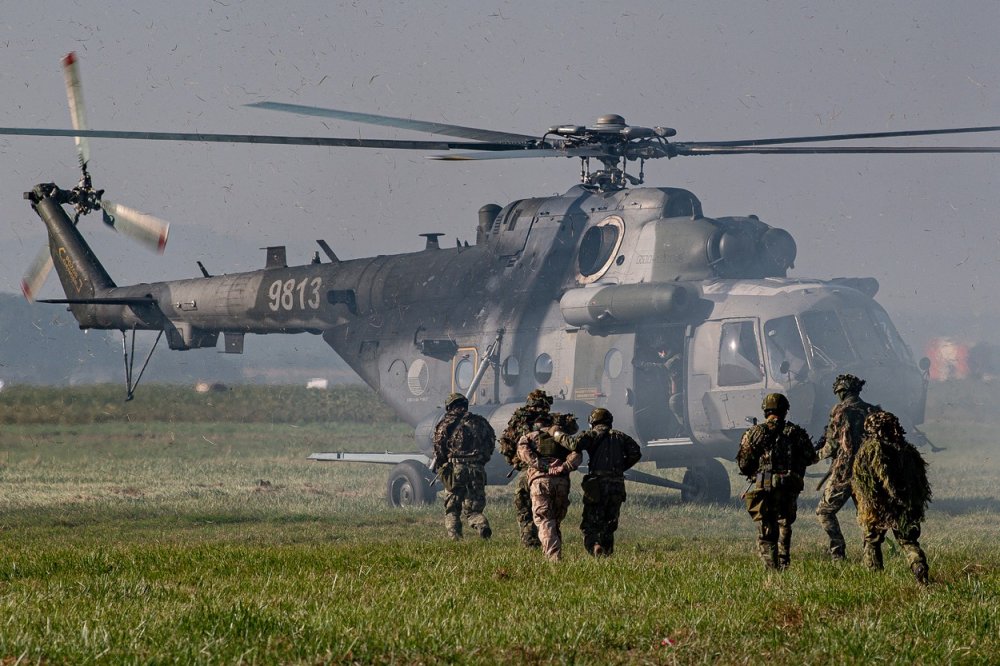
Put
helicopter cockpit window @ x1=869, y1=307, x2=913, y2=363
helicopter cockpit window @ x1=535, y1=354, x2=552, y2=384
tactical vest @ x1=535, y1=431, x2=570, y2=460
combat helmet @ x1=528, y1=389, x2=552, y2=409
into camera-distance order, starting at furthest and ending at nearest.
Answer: helicopter cockpit window @ x1=535, y1=354, x2=552, y2=384
helicopter cockpit window @ x1=869, y1=307, x2=913, y2=363
combat helmet @ x1=528, y1=389, x2=552, y2=409
tactical vest @ x1=535, y1=431, x2=570, y2=460

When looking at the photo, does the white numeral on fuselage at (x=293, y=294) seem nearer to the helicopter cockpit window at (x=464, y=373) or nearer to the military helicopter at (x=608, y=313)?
the military helicopter at (x=608, y=313)

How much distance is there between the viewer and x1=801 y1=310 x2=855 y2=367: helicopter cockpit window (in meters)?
18.0

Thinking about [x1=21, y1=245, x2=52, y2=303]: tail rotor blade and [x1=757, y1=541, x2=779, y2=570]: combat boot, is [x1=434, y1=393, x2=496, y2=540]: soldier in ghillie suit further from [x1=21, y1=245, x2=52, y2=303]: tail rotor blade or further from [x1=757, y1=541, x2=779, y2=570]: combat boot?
[x1=21, y1=245, x2=52, y2=303]: tail rotor blade

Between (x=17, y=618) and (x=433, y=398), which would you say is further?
(x=433, y=398)

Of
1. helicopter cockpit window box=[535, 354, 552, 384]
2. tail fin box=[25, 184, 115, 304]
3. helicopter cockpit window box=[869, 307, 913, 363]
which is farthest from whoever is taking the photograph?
tail fin box=[25, 184, 115, 304]

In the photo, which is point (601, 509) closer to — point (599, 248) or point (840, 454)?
point (840, 454)

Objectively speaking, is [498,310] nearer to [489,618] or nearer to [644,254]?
[644,254]

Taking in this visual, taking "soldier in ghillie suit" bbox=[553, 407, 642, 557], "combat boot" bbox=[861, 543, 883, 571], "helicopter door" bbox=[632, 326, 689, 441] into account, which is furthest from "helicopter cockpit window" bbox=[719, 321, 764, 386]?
"combat boot" bbox=[861, 543, 883, 571]

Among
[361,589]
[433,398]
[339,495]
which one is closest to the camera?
[361,589]

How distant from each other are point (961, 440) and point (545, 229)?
18624mm

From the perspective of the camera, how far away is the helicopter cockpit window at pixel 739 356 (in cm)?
1842

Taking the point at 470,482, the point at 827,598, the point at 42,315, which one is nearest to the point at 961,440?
the point at 470,482

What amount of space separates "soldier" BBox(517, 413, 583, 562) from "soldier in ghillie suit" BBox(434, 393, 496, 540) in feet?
8.99

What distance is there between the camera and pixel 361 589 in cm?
938
